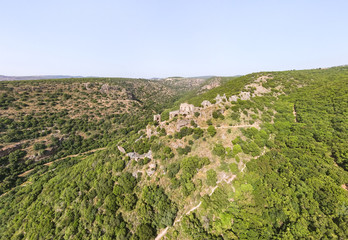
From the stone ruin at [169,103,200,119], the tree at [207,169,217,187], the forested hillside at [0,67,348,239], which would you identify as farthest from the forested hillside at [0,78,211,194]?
the tree at [207,169,217,187]

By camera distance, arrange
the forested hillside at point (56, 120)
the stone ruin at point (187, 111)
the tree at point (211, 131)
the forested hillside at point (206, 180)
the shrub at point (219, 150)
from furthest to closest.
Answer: the forested hillside at point (56, 120) < the stone ruin at point (187, 111) < the tree at point (211, 131) < the shrub at point (219, 150) < the forested hillside at point (206, 180)

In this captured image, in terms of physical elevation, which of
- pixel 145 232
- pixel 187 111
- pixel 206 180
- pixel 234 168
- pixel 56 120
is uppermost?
pixel 187 111

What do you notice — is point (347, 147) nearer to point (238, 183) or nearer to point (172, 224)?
point (238, 183)

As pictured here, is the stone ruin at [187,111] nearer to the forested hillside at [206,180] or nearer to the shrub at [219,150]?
the forested hillside at [206,180]

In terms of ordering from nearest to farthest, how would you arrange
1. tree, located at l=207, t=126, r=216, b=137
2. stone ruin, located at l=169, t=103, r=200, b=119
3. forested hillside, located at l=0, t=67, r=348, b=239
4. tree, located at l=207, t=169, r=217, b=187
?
1. forested hillside, located at l=0, t=67, r=348, b=239
2. tree, located at l=207, t=169, r=217, b=187
3. tree, located at l=207, t=126, r=216, b=137
4. stone ruin, located at l=169, t=103, r=200, b=119

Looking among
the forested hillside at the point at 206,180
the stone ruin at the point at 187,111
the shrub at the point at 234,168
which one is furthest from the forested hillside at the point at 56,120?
the shrub at the point at 234,168

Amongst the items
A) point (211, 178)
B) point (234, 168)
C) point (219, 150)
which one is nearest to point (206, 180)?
point (211, 178)

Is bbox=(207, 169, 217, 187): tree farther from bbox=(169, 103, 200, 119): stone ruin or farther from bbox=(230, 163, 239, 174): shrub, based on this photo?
bbox=(169, 103, 200, 119): stone ruin

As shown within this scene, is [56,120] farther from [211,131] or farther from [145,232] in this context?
[211,131]
